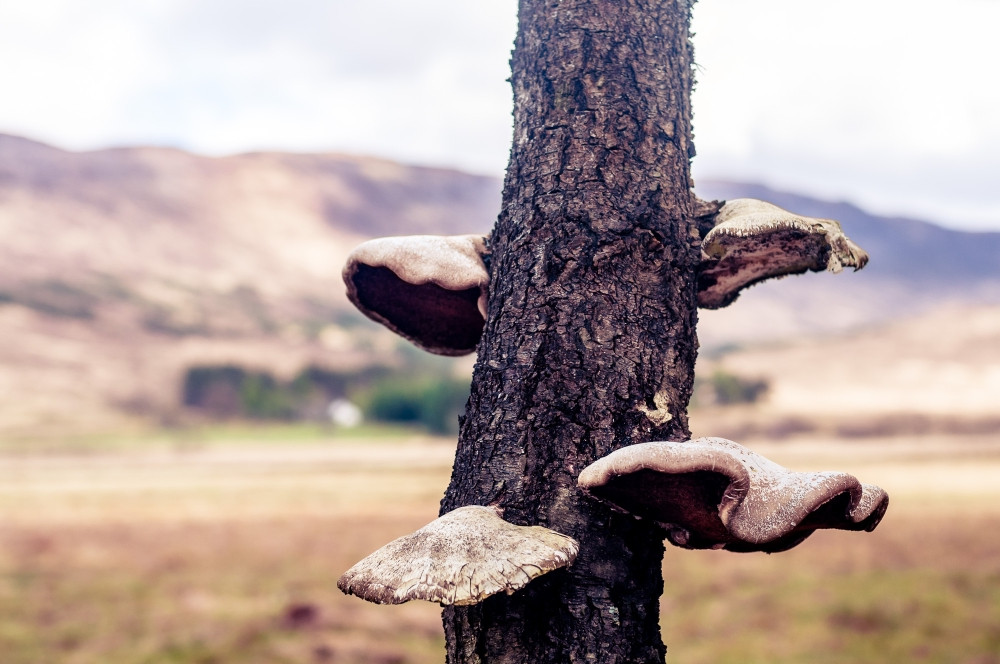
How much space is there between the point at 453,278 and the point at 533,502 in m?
0.70

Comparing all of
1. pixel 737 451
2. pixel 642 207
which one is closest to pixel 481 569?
pixel 737 451

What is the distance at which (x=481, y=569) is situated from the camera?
1.70m

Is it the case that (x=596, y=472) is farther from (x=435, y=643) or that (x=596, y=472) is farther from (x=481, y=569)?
(x=435, y=643)

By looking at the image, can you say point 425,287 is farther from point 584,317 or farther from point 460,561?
point 460,561

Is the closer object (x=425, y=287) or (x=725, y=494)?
(x=725, y=494)

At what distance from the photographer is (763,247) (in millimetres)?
2260

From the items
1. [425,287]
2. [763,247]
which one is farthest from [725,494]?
[425,287]

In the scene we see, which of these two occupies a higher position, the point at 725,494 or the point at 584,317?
the point at 584,317

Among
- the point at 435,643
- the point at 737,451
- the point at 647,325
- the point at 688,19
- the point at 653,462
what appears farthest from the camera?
the point at 435,643

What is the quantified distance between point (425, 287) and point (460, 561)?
0.97 meters

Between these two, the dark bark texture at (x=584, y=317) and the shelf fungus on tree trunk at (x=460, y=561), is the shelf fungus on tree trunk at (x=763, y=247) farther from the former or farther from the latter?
the shelf fungus on tree trunk at (x=460, y=561)

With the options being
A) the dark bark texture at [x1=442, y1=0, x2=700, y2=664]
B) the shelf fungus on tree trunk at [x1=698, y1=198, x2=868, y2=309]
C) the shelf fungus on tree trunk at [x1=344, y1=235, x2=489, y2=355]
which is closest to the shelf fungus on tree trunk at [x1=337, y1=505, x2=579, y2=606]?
the dark bark texture at [x1=442, y1=0, x2=700, y2=664]

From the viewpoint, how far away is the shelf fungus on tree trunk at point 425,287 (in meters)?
2.29

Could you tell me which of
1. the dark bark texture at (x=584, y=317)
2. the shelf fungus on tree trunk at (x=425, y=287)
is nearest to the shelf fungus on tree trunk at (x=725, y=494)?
the dark bark texture at (x=584, y=317)
